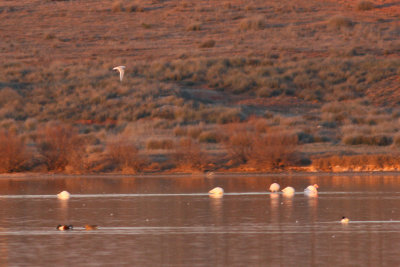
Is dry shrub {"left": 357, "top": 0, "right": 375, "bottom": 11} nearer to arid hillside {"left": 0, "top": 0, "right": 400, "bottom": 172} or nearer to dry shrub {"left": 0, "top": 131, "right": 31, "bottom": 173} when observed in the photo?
arid hillside {"left": 0, "top": 0, "right": 400, "bottom": 172}

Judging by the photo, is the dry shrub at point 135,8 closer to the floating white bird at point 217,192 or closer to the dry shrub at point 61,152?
the dry shrub at point 61,152

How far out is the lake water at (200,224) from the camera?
1282cm

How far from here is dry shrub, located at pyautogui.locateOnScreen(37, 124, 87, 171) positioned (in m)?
31.5

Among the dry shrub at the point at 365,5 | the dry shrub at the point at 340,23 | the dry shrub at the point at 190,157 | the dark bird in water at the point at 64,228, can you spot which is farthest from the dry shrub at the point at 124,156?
the dry shrub at the point at 365,5

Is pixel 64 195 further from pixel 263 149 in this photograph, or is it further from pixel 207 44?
pixel 207 44

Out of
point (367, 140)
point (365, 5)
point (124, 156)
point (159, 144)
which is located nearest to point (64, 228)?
point (124, 156)

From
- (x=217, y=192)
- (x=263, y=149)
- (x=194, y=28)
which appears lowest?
(x=217, y=192)

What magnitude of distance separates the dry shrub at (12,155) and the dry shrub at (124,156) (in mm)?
2916

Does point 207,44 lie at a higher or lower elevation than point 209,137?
higher

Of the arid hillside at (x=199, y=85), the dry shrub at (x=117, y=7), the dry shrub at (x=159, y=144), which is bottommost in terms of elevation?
the dry shrub at (x=159, y=144)

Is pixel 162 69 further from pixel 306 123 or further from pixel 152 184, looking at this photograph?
pixel 152 184

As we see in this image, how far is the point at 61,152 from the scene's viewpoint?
32.1m

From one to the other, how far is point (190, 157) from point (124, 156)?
7.03 feet

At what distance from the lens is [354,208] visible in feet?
A: 63.0
